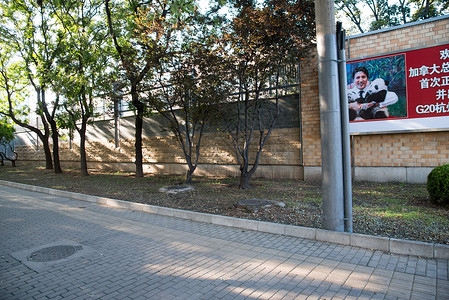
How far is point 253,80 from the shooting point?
415 inches

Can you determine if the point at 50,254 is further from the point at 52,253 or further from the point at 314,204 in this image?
the point at 314,204

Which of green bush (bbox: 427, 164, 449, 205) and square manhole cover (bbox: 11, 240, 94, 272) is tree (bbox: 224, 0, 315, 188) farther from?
square manhole cover (bbox: 11, 240, 94, 272)

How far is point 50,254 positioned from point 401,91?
36.4 ft

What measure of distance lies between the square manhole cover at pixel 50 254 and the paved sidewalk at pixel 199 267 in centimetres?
2

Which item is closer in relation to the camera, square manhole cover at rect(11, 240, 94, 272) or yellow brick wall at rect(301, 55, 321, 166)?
square manhole cover at rect(11, 240, 94, 272)

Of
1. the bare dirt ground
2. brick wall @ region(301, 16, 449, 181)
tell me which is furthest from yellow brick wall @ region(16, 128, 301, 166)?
the bare dirt ground

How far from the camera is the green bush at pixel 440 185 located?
6566mm

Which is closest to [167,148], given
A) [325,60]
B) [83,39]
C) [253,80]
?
[83,39]

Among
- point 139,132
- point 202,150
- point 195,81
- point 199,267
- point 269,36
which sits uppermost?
point 269,36

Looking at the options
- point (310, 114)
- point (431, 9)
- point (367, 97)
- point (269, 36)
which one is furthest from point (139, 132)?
point (431, 9)

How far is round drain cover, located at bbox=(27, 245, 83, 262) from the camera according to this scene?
4715 mm

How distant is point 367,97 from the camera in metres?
11.0

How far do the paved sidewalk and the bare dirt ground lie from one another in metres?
0.81

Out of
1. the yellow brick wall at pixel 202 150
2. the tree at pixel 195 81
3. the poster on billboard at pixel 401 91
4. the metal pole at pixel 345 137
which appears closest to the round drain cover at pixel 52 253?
the metal pole at pixel 345 137
